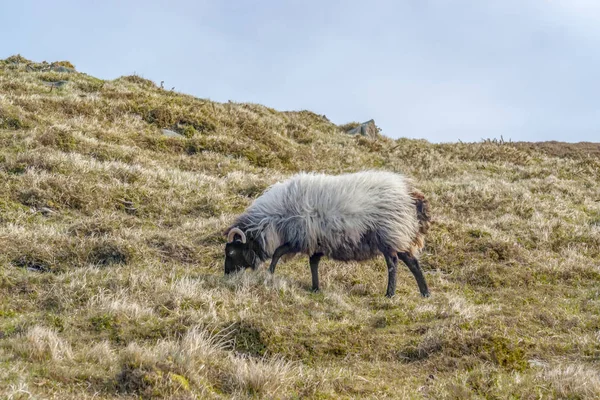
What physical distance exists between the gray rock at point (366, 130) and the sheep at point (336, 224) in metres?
20.8

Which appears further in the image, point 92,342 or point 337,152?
point 337,152

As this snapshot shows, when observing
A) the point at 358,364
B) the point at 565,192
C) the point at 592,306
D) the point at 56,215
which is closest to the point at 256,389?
the point at 358,364

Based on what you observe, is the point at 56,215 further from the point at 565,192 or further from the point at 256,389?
the point at 565,192

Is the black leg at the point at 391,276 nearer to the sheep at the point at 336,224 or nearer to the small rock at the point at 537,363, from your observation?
the sheep at the point at 336,224

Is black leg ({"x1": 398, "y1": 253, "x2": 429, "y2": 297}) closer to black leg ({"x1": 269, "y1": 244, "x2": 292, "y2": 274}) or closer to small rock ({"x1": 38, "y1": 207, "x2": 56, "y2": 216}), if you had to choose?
black leg ({"x1": 269, "y1": 244, "x2": 292, "y2": 274})

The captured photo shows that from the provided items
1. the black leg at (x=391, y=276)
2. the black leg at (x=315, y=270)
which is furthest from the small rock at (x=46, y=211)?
the black leg at (x=391, y=276)

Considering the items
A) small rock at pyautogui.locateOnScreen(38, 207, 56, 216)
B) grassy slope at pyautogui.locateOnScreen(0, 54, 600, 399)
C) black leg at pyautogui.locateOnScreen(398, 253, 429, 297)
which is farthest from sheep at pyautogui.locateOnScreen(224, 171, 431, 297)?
small rock at pyautogui.locateOnScreen(38, 207, 56, 216)

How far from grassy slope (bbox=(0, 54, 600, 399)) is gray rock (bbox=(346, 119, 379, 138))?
9.98 m

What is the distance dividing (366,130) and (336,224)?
22.1 meters

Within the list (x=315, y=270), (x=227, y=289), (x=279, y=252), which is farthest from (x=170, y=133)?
(x=227, y=289)

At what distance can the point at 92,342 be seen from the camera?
6.16m

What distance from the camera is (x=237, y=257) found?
10.5 meters

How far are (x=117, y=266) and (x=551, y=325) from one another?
6536 mm

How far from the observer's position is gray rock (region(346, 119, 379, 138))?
3132 centimetres
